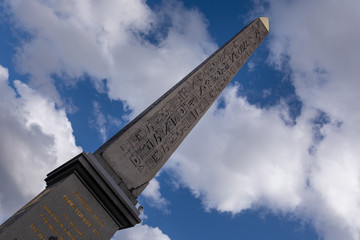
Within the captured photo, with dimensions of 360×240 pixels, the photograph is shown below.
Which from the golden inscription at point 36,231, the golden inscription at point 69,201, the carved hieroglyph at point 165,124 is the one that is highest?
the carved hieroglyph at point 165,124

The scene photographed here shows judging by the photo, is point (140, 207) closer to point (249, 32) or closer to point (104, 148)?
point (104, 148)

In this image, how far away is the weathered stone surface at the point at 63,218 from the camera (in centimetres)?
444

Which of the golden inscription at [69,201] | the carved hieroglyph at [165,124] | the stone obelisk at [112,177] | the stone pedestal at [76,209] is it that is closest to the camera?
the stone pedestal at [76,209]

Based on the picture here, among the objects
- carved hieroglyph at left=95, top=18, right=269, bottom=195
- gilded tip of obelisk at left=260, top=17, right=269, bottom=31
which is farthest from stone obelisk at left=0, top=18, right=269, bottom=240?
gilded tip of obelisk at left=260, top=17, right=269, bottom=31

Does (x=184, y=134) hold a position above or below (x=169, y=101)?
below

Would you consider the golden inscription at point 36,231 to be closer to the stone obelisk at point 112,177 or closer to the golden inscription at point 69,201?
Answer: the stone obelisk at point 112,177

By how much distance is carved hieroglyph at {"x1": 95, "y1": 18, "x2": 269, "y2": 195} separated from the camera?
21.0 feet

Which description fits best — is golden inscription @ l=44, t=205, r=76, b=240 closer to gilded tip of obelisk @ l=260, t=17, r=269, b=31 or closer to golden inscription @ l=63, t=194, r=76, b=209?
golden inscription @ l=63, t=194, r=76, b=209

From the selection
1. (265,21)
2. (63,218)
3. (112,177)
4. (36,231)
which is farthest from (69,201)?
(265,21)

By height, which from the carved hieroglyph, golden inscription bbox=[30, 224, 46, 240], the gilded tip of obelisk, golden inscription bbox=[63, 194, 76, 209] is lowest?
golden inscription bbox=[30, 224, 46, 240]

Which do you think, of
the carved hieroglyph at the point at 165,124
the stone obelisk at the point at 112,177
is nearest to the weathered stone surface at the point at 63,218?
the stone obelisk at the point at 112,177

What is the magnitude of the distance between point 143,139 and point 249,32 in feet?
30.5

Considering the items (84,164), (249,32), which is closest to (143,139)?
(84,164)

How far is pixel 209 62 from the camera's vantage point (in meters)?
10.4
